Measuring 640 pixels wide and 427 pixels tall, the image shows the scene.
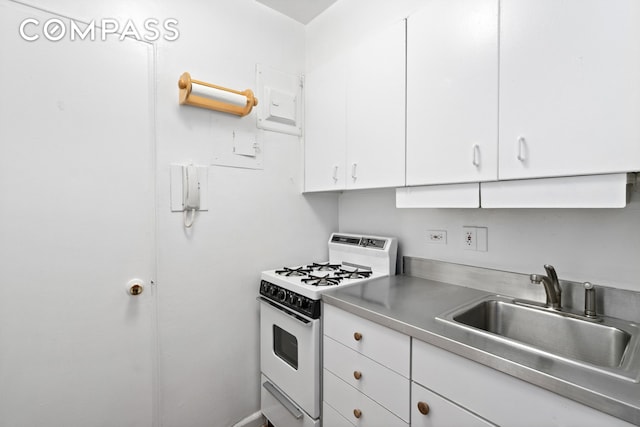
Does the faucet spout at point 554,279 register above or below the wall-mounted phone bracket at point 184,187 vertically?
below

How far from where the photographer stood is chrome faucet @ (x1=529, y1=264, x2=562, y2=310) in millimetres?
1157

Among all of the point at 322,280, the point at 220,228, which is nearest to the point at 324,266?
the point at 322,280

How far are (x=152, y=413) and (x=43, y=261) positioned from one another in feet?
2.97

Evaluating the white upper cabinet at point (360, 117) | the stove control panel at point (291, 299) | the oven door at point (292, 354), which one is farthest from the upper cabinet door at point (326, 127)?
the oven door at point (292, 354)

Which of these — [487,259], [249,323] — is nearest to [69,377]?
[249,323]

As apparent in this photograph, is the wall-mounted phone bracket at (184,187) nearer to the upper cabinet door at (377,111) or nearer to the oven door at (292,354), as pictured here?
the oven door at (292,354)

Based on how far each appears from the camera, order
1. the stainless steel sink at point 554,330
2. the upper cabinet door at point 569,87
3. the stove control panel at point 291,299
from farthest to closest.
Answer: the stove control panel at point 291,299, the stainless steel sink at point 554,330, the upper cabinet door at point 569,87

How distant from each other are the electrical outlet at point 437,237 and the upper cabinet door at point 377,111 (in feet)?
1.42

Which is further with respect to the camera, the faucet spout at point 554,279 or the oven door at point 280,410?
the oven door at point 280,410

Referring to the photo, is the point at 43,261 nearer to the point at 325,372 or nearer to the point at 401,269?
the point at 325,372

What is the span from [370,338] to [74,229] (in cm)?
136

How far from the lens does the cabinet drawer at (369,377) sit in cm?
111

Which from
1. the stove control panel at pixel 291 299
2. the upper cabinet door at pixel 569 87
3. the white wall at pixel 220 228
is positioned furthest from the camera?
the white wall at pixel 220 228

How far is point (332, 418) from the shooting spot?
4.57 feet
